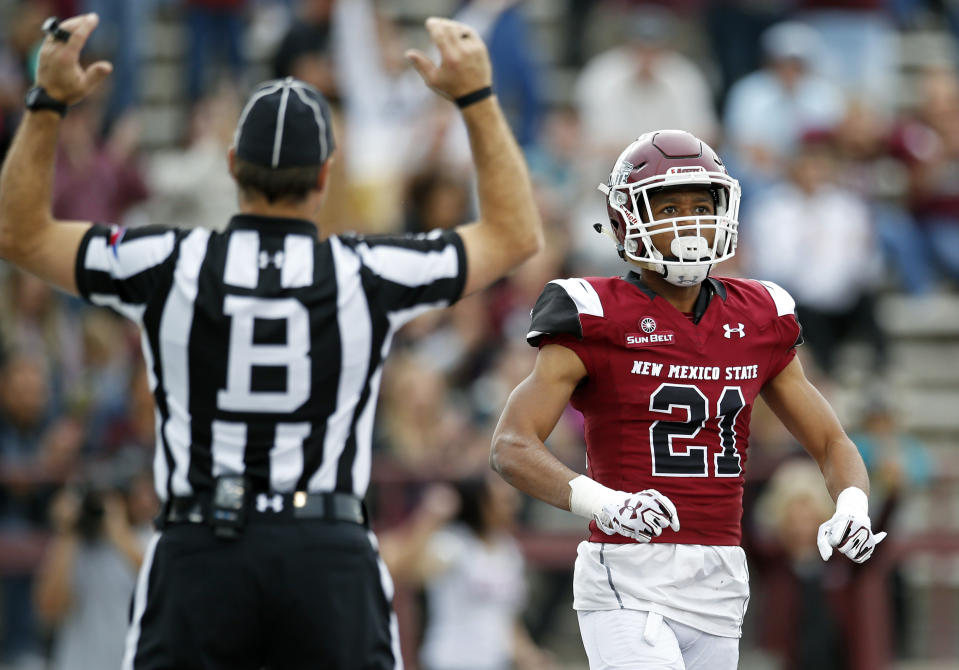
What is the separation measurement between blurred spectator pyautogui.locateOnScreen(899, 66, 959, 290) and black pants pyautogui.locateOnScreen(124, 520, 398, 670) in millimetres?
8948

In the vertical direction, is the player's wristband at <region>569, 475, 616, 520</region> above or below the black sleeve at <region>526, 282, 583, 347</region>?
below

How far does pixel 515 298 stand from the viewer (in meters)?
11.2

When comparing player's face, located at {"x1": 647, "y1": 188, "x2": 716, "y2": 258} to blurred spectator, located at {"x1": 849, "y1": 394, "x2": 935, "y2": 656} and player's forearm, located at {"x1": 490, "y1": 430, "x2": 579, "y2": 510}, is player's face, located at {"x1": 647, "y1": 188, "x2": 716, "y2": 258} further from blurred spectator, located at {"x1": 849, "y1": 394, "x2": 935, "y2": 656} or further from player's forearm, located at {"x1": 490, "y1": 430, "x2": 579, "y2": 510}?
blurred spectator, located at {"x1": 849, "y1": 394, "x2": 935, "y2": 656}

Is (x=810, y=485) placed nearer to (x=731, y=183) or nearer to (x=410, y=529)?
(x=410, y=529)

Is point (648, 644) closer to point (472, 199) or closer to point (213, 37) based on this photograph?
point (472, 199)

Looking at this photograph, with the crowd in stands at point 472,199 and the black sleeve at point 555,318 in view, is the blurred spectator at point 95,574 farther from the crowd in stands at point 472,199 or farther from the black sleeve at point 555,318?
the black sleeve at point 555,318

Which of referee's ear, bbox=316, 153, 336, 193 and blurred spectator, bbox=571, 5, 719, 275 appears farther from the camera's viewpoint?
blurred spectator, bbox=571, 5, 719, 275

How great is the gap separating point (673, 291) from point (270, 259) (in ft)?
3.86

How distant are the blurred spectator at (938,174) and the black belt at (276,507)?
29.1 ft

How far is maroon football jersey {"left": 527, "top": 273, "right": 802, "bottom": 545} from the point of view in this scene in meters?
4.84

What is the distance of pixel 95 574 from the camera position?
27.2 ft

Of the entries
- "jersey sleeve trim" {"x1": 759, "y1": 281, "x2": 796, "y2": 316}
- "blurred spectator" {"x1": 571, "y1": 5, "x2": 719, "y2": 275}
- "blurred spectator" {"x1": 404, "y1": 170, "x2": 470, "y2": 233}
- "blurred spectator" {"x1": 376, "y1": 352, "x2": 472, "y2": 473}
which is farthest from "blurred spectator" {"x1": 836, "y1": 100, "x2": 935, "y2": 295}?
"jersey sleeve trim" {"x1": 759, "y1": 281, "x2": 796, "y2": 316}

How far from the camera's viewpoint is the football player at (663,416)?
15.7ft

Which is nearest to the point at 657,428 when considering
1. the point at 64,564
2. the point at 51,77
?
the point at 51,77
